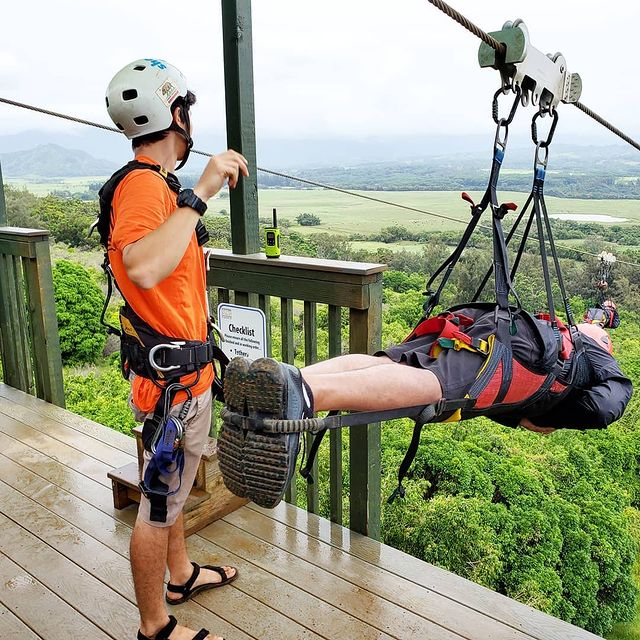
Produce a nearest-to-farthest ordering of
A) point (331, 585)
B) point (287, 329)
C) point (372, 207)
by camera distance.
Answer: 1. point (331, 585)
2. point (287, 329)
3. point (372, 207)

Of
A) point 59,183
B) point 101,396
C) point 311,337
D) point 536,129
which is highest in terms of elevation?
point 536,129

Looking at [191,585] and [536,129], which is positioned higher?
[536,129]

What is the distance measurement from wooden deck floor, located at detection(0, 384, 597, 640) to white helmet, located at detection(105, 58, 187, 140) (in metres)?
1.45

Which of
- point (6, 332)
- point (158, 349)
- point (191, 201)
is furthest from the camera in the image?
point (6, 332)

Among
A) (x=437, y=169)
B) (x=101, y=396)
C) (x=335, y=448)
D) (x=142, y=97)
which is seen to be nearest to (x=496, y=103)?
(x=142, y=97)

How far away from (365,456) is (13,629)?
125cm

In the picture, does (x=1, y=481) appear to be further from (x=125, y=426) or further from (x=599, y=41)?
(x=599, y=41)

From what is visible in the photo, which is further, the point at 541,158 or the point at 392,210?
the point at 392,210

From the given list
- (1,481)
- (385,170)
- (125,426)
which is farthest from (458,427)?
(1,481)

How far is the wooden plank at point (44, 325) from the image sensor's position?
364 cm

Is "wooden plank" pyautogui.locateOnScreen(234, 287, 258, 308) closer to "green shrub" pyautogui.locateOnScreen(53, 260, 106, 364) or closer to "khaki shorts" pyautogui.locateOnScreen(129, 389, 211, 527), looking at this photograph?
"khaki shorts" pyautogui.locateOnScreen(129, 389, 211, 527)

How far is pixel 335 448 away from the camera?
7.91 feet

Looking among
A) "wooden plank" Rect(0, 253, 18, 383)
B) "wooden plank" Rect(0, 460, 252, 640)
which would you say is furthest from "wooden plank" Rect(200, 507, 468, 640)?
"wooden plank" Rect(0, 253, 18, 383)

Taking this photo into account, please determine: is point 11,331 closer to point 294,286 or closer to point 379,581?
point 294,286
